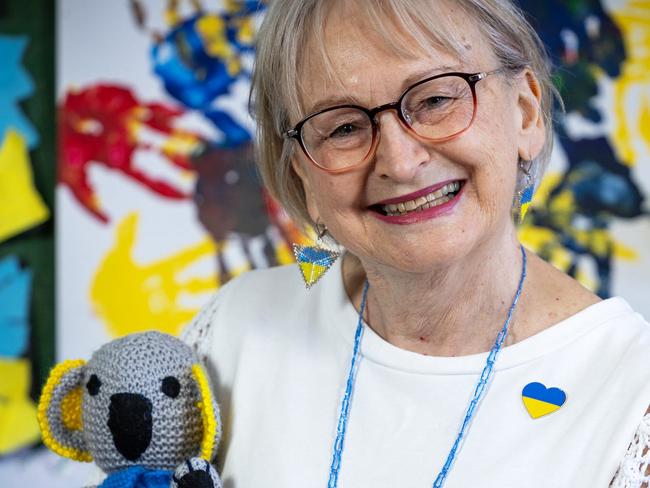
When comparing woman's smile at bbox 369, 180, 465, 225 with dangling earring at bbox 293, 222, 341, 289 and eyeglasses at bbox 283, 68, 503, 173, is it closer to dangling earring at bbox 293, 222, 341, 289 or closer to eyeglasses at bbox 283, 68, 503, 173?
eyeglasses at bbox 283, 68, 503, 173

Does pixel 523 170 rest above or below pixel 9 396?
above

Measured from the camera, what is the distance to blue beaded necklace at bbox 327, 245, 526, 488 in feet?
3.12

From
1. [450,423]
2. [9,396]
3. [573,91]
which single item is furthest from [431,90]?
[9,396]

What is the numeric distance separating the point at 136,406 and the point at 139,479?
0.29 feet

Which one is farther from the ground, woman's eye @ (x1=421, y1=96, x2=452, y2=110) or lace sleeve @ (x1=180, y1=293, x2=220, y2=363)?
woman's eye @ (x1=421, y1=96, x2=452, y2=110)

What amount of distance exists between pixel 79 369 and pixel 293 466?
0.98ft

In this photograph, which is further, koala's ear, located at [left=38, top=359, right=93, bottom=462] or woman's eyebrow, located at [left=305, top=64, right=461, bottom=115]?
koala's ear, located at [left=38, top=359, right=93, bottom=462]

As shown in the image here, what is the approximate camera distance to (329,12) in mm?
953

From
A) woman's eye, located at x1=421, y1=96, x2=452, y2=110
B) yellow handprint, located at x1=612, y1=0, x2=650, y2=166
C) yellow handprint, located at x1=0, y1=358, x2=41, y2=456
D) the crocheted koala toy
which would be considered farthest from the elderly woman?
yellow handprint, located at x1=0, y1=358, x2=41, y2=456

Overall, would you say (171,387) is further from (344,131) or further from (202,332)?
(344,131)

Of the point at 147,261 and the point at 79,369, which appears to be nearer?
the point at 79,369

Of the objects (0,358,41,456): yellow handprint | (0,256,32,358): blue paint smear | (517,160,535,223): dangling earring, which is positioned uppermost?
(517,160,535,223): dangling earring

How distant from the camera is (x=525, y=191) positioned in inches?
41.7

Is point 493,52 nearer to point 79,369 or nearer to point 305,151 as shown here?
point 305,151
